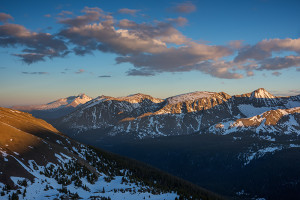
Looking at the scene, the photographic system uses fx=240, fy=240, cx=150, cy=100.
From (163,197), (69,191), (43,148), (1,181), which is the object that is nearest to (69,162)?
(43,148)

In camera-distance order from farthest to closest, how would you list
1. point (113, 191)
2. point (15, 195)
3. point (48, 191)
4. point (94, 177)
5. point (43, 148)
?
point (43, 148) → point (94, 177) → point (113, 191) → point (48, 191) → point (15, 195)

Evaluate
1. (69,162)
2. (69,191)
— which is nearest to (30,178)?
(69,191)

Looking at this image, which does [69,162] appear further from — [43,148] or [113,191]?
[113,191]

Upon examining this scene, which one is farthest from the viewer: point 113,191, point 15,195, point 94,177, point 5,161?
point 94,177

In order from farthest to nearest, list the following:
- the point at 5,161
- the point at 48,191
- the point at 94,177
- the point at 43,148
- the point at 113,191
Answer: the point at 43,148, the point at 94,177, the point at 113,191, the point at 5,161, the point at 48,191

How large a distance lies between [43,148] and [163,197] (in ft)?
138

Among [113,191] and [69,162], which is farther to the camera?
[69,162]

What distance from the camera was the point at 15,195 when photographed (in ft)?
158

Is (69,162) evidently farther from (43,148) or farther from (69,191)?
A: (69,191)

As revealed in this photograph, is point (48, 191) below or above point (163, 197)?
above

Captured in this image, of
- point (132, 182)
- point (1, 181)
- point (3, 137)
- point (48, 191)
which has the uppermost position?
point (3, 137)

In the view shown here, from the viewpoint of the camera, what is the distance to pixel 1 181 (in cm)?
5094

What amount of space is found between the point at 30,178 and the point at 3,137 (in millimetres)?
25494

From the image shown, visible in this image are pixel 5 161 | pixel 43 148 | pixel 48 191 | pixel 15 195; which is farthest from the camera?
pixel 43 148
